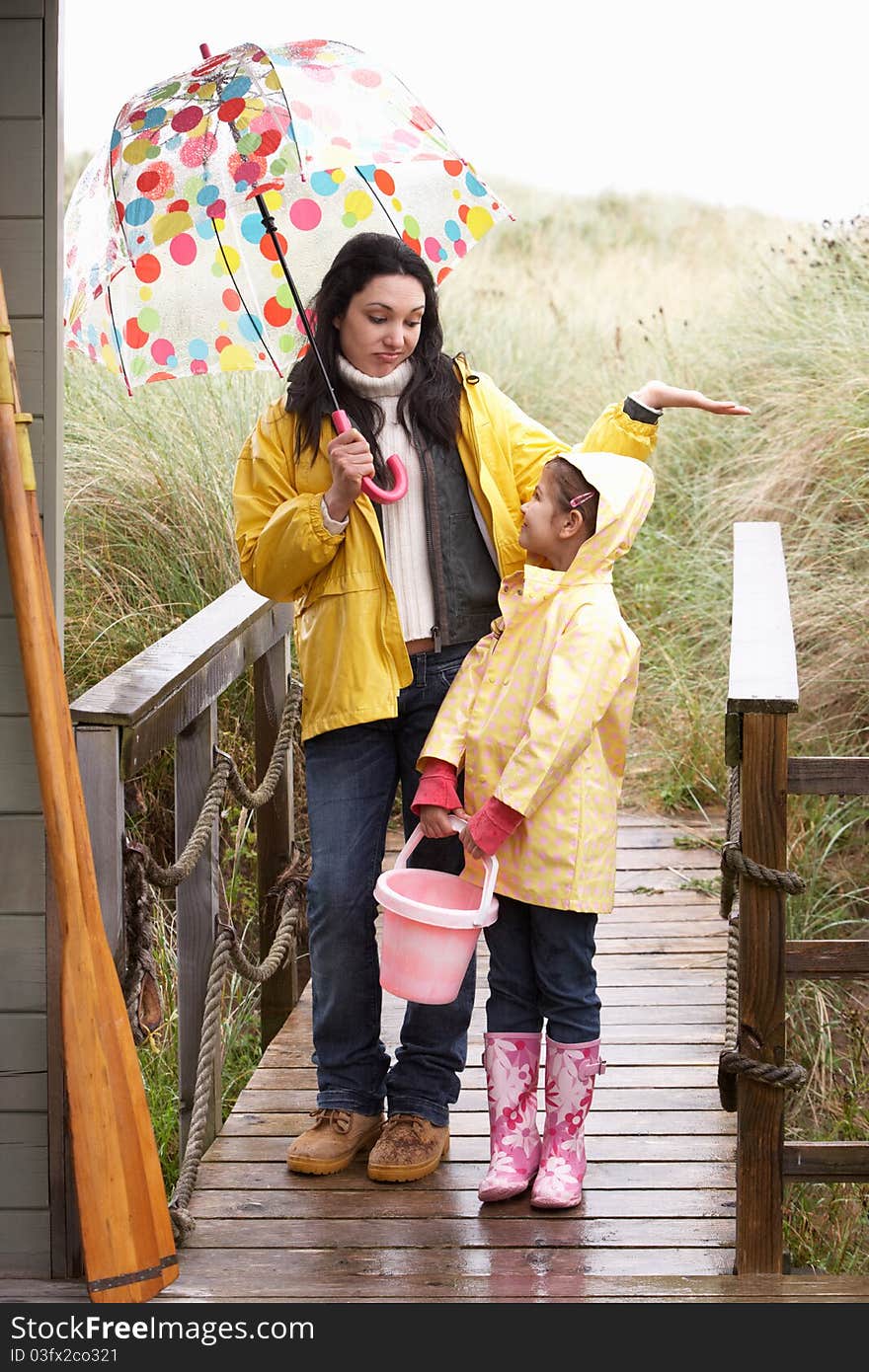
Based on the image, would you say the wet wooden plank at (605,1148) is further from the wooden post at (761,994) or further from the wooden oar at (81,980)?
the wooden oar at (81,980)

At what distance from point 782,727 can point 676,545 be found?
4991 millimetres

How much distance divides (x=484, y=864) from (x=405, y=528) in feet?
2.10

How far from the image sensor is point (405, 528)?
3.07 m

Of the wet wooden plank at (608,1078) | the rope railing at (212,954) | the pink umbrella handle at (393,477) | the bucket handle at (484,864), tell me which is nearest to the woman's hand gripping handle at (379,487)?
the pink umbrella handle at (393,477)

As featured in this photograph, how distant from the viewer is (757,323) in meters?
8.36

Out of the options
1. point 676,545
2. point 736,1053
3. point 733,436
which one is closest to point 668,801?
point 676,545

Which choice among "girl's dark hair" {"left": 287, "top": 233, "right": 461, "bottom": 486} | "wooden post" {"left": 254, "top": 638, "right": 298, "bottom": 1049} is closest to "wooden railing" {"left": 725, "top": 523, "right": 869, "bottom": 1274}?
"girl's dark hair" {"left": 287, "top": 233, "right": 461, "bottom": 486}

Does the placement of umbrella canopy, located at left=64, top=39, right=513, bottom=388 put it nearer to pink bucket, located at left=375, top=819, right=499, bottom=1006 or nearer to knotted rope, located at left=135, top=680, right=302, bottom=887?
knotted rope, located at left=135, top=680, right=302, bottom=887

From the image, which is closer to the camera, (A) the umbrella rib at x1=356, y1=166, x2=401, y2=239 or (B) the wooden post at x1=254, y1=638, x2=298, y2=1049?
(A) the umbrella rib at x1=356, y1=166, x2=401, y2=239

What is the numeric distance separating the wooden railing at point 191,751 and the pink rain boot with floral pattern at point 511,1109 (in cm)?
62

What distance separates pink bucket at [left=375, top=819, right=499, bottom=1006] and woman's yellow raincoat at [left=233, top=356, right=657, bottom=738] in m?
0.33

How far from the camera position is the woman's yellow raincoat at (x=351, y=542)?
9.89 ft

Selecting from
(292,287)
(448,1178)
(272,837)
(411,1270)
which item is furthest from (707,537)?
(411,1270)

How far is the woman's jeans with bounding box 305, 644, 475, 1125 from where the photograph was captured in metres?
3.13
